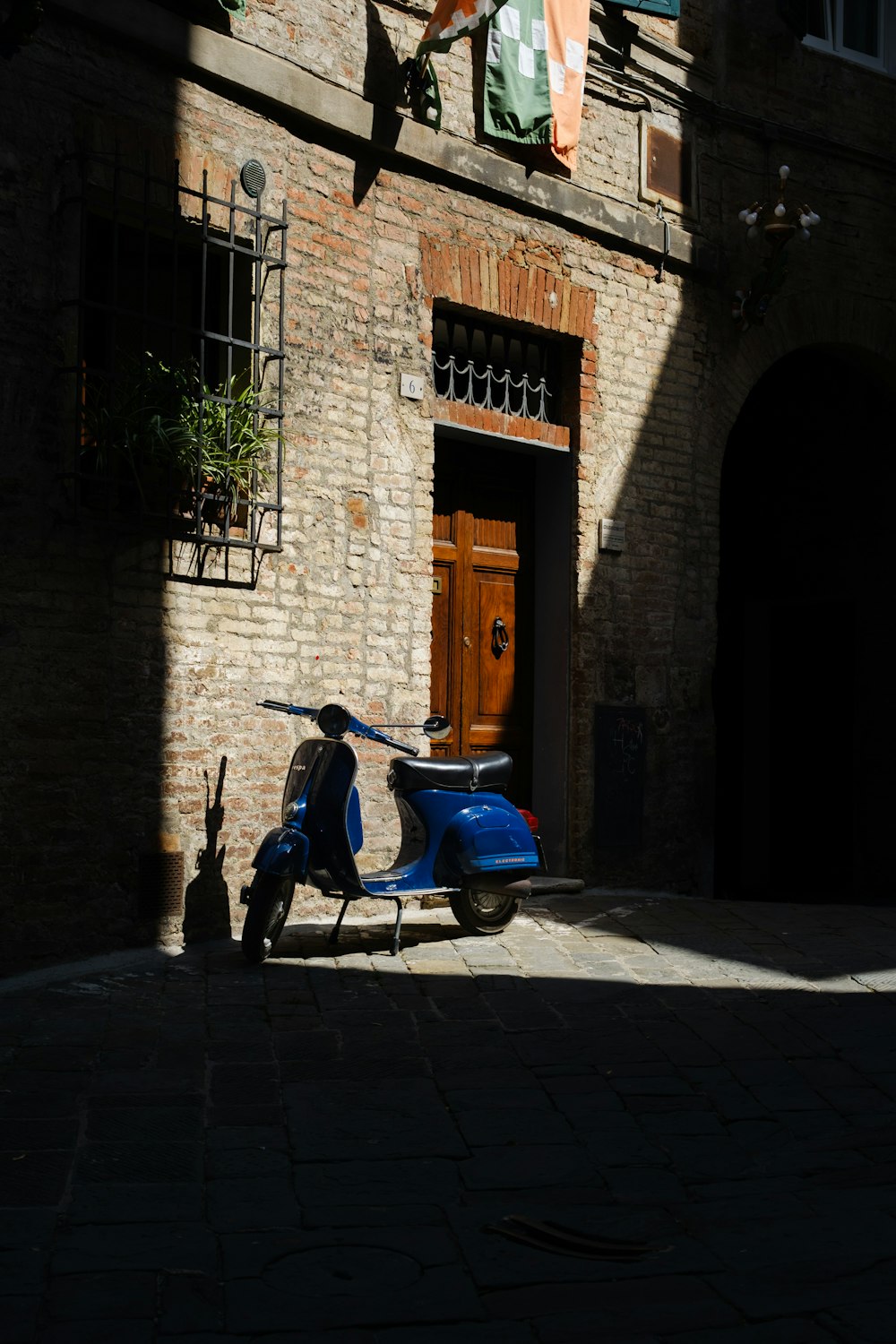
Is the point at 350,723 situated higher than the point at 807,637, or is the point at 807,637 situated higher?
the point at 807,637

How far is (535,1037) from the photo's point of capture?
5117 millimetres

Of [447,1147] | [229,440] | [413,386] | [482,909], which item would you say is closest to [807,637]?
[413,386]

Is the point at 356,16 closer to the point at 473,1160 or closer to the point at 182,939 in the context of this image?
the point at 182,939

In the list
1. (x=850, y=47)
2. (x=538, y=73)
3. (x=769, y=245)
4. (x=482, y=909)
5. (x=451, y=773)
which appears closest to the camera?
(x=451, y=773)

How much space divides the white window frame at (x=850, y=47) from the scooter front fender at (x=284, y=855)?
24.5 ft

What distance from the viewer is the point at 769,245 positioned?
9656 mm

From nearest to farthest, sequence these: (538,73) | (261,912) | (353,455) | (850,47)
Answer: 1. (261,912)
2. (353,455)
3. (538,73)
4. (850,47)

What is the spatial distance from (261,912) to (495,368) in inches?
155

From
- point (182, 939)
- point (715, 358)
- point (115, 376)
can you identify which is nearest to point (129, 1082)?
point (182, 939)

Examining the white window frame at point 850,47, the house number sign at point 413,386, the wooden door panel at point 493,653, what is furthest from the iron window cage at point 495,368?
the white window frame at point 850,47

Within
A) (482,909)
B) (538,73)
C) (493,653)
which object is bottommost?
(482,909)

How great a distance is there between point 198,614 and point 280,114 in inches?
103

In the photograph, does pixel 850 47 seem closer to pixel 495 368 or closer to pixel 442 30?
pixel 495 368

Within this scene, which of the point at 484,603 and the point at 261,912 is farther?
the point at 484,603
